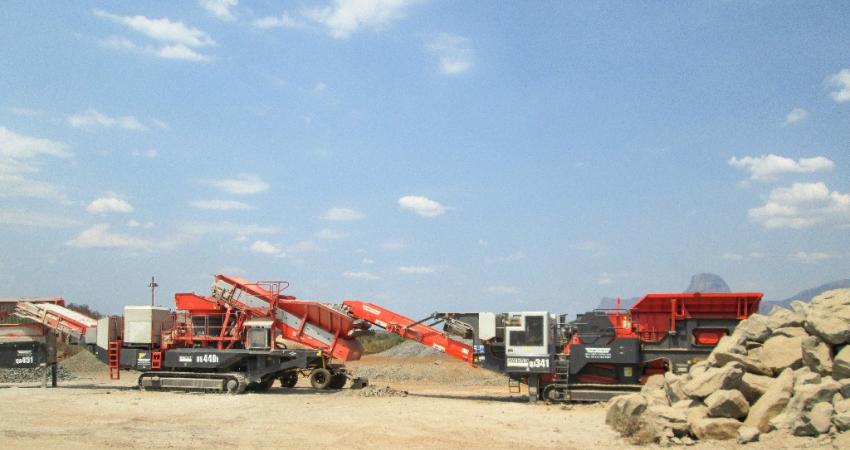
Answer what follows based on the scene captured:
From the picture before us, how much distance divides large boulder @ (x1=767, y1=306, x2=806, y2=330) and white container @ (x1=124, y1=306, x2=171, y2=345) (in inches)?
679

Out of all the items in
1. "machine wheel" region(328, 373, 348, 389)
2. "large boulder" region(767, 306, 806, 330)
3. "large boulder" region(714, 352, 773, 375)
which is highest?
"large boulder" region(767, 306, 806, 330)

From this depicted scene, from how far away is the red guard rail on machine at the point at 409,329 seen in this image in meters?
21.2

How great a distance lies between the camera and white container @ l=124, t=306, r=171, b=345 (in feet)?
76.0

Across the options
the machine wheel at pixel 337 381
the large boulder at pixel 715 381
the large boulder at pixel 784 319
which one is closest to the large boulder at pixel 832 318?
the large boulder at pixel 784 319

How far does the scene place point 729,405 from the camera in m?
12.9

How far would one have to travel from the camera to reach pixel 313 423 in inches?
627

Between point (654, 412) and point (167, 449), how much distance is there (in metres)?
8.57

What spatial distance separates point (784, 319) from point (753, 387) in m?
3.04

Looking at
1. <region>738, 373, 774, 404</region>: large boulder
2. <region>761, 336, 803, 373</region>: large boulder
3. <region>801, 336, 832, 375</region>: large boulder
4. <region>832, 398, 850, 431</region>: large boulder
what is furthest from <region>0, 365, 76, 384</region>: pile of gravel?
<region>832, 398, 850, 431</region>: large boulder

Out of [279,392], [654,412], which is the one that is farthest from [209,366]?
[654,412]

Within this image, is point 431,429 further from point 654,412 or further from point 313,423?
point 654,412

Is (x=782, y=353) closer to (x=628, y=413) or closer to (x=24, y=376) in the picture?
(x=628, y=413)

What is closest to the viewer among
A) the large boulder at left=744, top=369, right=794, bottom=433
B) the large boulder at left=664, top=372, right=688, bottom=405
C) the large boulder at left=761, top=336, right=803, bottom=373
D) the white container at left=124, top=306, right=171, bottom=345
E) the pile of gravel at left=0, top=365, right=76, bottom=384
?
the large boulder at left=744, top=369, right=794, bottom=433

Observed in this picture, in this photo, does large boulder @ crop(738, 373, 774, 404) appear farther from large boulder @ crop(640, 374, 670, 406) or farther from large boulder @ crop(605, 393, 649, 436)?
large boulder @ crop(640, 374, 670, 406)
